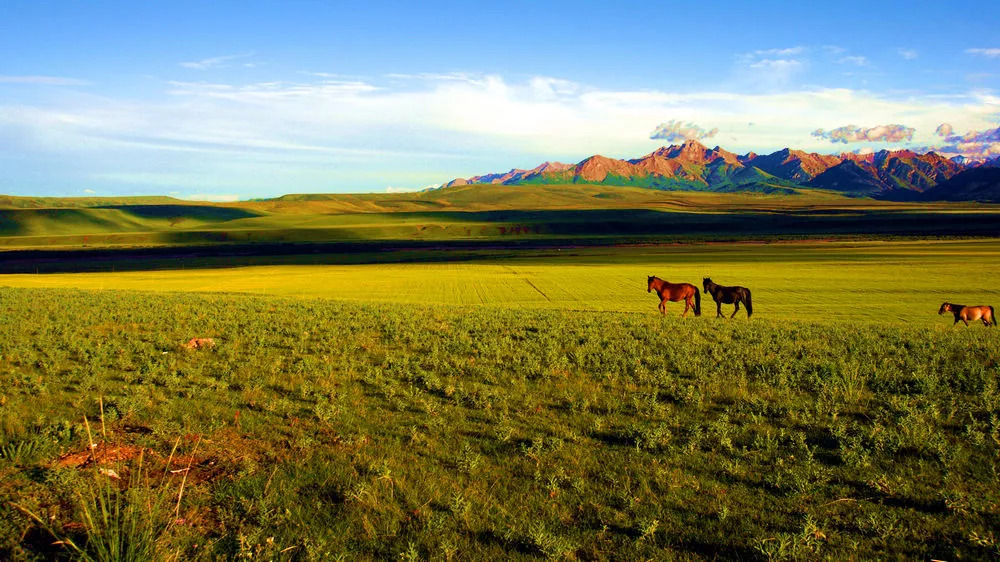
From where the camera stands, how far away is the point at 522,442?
389 inches

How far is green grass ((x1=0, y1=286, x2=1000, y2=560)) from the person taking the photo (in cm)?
709

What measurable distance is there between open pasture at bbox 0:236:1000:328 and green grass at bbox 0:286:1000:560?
647 inches

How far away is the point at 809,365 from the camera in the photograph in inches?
584

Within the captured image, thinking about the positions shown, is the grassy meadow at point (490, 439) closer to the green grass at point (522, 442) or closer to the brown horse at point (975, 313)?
the green grass at point (522, 442)

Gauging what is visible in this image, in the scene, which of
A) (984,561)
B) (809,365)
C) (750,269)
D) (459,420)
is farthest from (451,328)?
(750,269)

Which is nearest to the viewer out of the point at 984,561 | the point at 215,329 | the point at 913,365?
the point at 984,561

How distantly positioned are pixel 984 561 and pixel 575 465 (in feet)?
16.7

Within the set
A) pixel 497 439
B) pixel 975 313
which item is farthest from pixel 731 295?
pixel 497 439

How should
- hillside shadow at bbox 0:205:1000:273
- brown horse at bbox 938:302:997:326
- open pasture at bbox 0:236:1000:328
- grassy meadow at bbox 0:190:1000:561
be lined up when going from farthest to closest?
1. hillside shadow at bbox 0:205:1000:273
2. open pasture at bbox 0:236:1000:328
3. brown horse at bbox 938:302:997:326
4. grassy meadow at bbox 0:190:1000:561

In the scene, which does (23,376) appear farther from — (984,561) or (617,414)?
(984,561)

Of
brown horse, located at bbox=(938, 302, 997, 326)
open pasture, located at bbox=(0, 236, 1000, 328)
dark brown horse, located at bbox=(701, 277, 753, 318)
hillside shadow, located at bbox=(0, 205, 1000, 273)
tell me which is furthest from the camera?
hillside shadow, located at bbox=(0, 205, 1000, 273)

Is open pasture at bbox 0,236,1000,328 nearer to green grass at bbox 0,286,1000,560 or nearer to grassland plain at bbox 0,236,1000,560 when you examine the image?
grassland plain at bbox 0,236,1000,560

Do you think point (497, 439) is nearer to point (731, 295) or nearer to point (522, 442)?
point (522, 442)

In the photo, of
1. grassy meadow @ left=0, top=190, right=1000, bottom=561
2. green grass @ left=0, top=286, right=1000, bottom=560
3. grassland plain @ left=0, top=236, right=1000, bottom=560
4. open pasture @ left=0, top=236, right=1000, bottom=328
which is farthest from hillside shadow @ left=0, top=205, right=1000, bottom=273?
green grass @ left=0, top=286, right=1000, bottom=560
